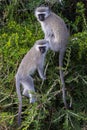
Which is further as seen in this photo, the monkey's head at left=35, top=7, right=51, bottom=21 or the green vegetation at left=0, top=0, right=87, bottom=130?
the monkey's head at left=35, top=7, right=51, bottom=21

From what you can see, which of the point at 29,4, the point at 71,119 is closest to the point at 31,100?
the point at 71,119

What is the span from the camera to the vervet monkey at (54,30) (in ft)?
19.5

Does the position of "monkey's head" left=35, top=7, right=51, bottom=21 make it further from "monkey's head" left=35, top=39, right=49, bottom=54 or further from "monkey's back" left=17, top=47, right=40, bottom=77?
"monkey's back" left=17, top=47, right=40, bottom=77

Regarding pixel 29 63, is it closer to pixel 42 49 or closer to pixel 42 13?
pixel 42 49

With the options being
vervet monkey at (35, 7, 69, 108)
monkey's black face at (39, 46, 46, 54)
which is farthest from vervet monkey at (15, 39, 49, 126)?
vervet monkey at (35, 7, 69, 108)

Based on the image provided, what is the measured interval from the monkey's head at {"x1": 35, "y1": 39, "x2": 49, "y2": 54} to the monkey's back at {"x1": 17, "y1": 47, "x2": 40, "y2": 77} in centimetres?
7

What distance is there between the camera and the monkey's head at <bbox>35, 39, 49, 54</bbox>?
576cm

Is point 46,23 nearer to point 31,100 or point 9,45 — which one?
point 9,45

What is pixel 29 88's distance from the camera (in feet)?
18.4

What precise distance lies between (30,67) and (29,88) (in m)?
0.33

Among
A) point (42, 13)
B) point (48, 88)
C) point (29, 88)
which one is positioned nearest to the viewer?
point (29, 88)

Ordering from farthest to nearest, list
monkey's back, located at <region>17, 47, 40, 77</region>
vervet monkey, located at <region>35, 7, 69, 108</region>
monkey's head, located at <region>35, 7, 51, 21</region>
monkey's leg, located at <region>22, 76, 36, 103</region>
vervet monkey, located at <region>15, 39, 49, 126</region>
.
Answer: monkey's head, located at <region>35, 7, 51, 21</region>, vervet monkey, located at <region>35, 7, 69, 108</region>, monkey's back, located at <region>17, 47, 40, 77</region>, vervet monkey, located at <region>15, 39, 49, 126</region>, monkey's leg, located at <region>22, 76, 36, 103</region>

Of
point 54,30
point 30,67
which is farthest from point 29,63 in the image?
point 54,30

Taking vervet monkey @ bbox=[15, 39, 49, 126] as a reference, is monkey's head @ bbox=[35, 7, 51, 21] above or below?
above
